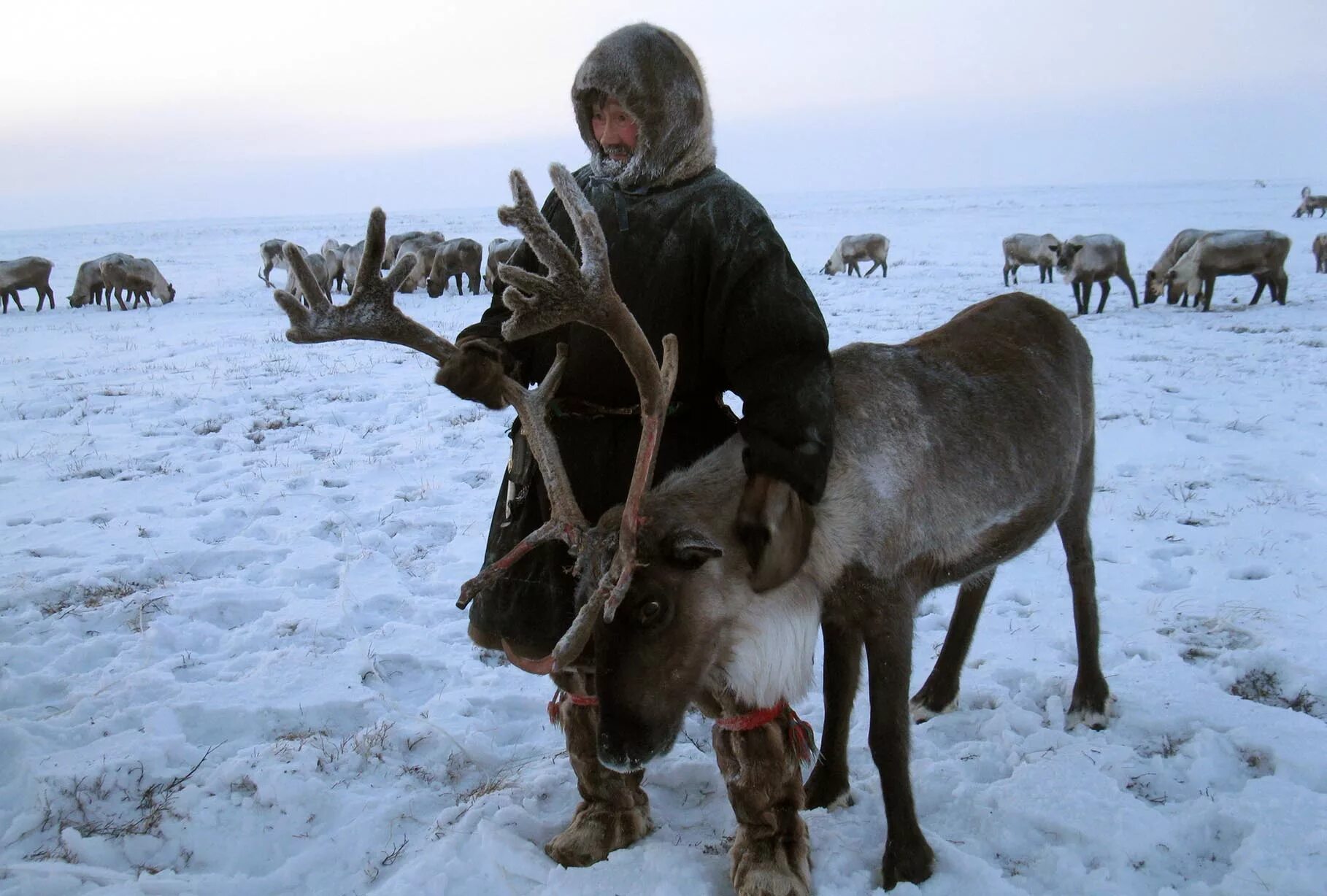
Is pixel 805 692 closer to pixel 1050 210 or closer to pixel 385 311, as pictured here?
pixel 385 311

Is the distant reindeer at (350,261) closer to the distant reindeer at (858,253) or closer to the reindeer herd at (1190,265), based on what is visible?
the distant reindeer at (858,253)

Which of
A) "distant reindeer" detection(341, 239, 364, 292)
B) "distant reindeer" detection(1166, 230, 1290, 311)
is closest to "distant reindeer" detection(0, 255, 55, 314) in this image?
"distant reindeer" detection(341, 239, 364, 292)

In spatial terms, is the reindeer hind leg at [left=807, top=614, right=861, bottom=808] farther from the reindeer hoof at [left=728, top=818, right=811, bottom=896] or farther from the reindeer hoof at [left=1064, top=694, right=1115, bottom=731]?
the reindeer hoof at [left=1064, top=694, right=1115, bottom=731]

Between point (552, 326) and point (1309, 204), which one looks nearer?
point (552, 326)

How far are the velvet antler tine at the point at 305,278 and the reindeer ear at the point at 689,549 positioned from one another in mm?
941

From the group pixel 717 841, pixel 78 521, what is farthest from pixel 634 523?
pixel 78 521

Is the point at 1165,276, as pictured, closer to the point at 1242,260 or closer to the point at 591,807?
the point at 1242,260

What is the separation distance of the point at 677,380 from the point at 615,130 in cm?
61

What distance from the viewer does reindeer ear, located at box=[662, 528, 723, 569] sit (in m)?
1.98

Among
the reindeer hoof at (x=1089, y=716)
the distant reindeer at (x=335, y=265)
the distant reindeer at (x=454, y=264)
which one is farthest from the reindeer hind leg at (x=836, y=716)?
the distant reindeer at (x=335, y=265)

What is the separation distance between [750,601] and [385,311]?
1.10 metres

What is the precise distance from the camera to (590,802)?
2.39m

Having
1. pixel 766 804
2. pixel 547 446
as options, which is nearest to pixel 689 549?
pixel 547 446

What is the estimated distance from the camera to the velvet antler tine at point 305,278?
1845 mm
